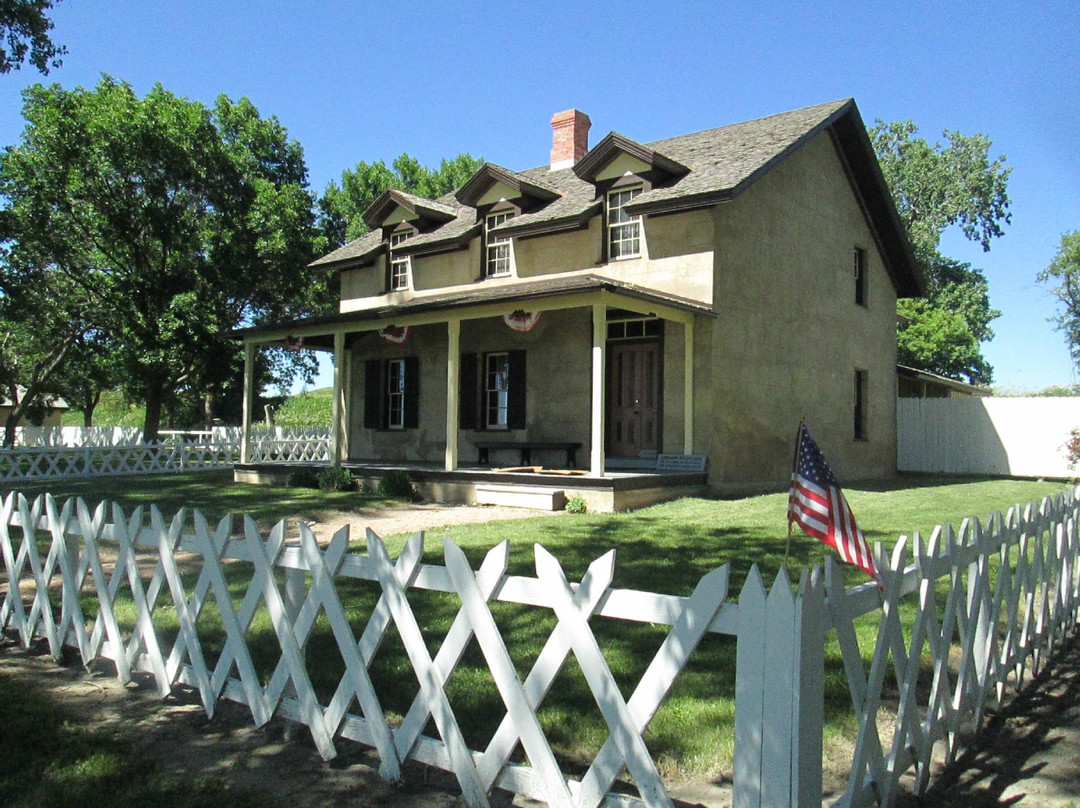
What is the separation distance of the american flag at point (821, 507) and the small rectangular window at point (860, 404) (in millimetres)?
16903

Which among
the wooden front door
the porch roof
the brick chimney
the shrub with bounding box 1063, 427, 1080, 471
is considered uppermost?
the brick chimney

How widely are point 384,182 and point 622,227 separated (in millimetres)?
27630

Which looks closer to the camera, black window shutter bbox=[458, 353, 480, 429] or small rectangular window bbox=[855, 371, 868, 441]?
black window shutter bbox=[458, 353, 480, 429]

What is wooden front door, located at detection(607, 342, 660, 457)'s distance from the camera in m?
15.6

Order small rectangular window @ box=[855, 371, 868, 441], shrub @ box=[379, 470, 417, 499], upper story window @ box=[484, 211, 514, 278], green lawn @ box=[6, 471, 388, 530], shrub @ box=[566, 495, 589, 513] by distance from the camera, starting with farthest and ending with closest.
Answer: small rectangular window @ box=[855, 371, 868, 441], upper story window @ box=[484, 211, 514, 278], shrub @ box=[379, 470, 417, 499], shrub @ box=[566, 495, 589, 513], green lawn @ box=[6, 471, 388, 530]

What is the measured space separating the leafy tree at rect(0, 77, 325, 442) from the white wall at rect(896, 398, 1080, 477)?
21103mm

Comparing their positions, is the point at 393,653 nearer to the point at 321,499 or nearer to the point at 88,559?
the point at 88,559

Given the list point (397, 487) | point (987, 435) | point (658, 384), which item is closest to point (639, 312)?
point (658, 384)

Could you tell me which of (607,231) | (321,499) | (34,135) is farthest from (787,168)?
(34,135)

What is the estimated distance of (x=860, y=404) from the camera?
20.0 m

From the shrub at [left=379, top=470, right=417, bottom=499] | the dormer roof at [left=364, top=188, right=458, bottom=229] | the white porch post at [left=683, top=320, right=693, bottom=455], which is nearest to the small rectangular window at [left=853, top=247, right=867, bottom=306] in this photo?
the white porch post at [left=683, top=320, right=693, bottom=455]

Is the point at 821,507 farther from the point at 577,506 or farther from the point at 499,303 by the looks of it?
the point at 499,303

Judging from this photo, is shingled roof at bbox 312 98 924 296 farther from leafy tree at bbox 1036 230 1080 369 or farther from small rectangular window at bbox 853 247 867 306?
leafy tree at bbox 1036 230 1080 369

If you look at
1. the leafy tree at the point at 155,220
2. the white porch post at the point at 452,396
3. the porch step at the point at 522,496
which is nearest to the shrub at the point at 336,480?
the white porch post at the point at 452,396
